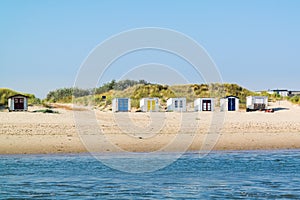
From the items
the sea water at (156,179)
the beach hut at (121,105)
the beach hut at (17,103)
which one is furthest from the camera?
the beach hut at (121,105)

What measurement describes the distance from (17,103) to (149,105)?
33.4 feet

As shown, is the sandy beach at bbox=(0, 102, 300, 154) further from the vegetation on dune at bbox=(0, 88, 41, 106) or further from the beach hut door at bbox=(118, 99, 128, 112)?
the vegetation on dune at bbox=(0, 88, 41, 106)

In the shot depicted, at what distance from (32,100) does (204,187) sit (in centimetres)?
3486

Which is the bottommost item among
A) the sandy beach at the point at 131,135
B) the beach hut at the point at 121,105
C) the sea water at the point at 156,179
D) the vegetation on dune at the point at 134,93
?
the sea water at the point at 156,179

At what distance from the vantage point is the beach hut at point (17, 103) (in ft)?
137

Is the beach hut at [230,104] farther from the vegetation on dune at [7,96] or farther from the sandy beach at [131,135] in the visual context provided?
the vegetation on dune at [7,96]

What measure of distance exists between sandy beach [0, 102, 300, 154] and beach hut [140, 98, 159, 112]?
10298 mm

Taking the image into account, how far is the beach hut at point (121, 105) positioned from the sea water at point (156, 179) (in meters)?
22.6

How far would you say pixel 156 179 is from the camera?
16516mm

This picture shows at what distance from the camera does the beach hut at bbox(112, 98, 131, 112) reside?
44.7 meters

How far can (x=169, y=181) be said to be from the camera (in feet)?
52.7

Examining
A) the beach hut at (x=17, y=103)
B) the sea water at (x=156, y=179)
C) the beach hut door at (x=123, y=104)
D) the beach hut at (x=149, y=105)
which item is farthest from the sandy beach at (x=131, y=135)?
the beach hut at (x=149, y=105)

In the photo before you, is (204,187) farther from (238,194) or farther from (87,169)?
(87,169)

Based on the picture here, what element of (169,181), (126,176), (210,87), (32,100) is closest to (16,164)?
(126,176)
